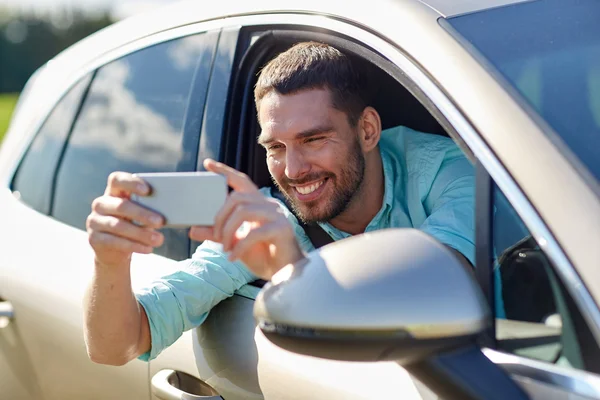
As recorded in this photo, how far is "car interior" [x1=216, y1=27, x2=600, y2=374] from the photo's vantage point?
5.15 ft

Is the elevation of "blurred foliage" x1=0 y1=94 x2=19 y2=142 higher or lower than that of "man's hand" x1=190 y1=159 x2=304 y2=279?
higher

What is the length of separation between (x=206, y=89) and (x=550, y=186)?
49.1 inches

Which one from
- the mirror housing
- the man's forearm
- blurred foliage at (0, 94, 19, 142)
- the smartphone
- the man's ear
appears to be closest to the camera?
the mirror housing

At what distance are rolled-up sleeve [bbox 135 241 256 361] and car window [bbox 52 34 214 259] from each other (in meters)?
0.18

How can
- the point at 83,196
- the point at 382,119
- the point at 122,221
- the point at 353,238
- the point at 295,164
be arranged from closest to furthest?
the point at 353,238 → the point at 122,221 → the point at 295,164 → the point at 83,196 → the point at 382,119

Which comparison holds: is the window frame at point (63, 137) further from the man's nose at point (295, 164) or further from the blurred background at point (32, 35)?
the blurred background at point (32, 35)

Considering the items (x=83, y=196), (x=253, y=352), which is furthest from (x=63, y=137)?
(x=253, y=352)

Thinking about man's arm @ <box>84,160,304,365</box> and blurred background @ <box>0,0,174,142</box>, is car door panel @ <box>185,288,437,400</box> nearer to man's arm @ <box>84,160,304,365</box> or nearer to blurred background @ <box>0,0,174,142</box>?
man's arm @ <box>84,160,304,365</box>

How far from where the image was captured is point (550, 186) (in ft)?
5.00

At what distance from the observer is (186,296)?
7.44 ft

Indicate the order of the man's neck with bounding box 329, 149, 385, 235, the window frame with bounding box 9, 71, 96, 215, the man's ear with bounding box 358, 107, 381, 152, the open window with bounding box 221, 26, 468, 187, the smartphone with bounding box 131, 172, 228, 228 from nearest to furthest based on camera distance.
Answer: the smartphone with bounding box 131, 172, 228, 228 → the open window with bounding box 221, 26, 468, 187 → the man's neck with bounding box 329, 149, 385, 235 → the man's ear with bounding box 358, 107, 381, 152 → the window frame with bounding box 9, 71, 96, 215

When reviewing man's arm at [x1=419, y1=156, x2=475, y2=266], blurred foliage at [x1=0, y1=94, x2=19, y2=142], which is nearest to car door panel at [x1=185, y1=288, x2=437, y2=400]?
man's arm at [x1=419, y1=156, x2=475, y2=266]

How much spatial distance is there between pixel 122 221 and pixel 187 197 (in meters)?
0.17

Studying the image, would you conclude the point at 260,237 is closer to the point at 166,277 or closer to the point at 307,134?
the point at 166,277
